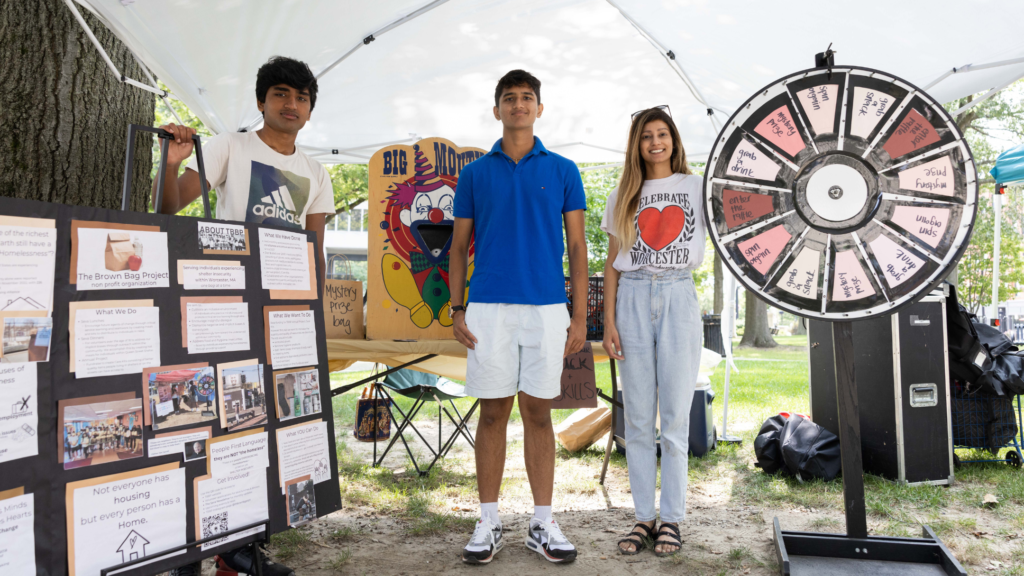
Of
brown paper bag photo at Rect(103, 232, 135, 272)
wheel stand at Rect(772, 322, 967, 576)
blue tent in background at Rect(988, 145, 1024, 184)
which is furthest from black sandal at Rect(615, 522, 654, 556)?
blue tent in background at Rect(988, 145, 1024, 184)

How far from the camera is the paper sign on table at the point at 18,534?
130cm

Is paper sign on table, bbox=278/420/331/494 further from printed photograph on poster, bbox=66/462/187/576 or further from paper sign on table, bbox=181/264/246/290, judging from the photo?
paper sign on table, bbox=181/264/246/290

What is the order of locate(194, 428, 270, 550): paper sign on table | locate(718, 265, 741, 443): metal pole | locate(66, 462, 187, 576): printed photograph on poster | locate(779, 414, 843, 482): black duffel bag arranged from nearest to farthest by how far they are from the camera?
locate(66, 462, 187, 576): printed photograph on poster, locate(194, 428, 270, 550): paper sign on table, locate(779, 414, 843, 482): black duffel bag, locate(718, 265, 741, 443): metal pole

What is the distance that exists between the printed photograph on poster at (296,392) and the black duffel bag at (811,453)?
Answer: 2841 mm

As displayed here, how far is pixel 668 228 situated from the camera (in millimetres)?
2453

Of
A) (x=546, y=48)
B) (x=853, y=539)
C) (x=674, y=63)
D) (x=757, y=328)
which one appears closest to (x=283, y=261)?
(x=853, y=539)

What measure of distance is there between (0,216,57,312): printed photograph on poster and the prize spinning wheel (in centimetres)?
205

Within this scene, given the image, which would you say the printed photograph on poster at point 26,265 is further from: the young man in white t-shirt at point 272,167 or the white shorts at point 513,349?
the white shorts at point 513,349

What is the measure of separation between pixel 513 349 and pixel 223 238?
115 cm

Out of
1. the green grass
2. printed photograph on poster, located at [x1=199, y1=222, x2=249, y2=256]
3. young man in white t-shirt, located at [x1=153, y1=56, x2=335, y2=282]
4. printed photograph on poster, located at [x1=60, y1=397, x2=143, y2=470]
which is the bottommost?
the green grass

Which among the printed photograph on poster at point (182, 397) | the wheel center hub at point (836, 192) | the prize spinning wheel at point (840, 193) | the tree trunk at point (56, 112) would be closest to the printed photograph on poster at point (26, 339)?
the printed photograph on poster at point (182, 397)

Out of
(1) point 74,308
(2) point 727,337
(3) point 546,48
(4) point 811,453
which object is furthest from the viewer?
(2) point 727,337

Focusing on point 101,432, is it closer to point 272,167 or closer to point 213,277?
point 213,277

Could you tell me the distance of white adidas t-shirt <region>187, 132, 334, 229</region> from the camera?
2.33 m
